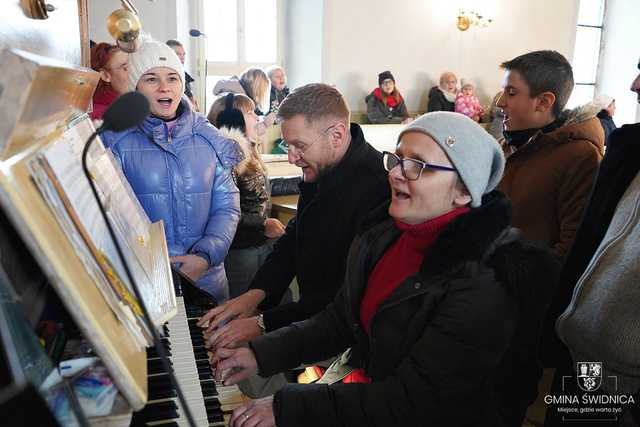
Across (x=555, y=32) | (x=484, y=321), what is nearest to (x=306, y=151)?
(x=484, y=321)

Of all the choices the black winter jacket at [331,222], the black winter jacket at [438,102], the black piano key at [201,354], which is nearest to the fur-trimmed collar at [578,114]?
the black winter jacket at [331,222]

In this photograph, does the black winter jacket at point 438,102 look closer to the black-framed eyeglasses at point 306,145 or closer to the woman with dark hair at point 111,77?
the woman with dark hair at point 111,77

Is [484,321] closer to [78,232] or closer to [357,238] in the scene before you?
[357,238]

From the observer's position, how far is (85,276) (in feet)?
2.41

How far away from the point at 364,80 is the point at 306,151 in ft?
28.0

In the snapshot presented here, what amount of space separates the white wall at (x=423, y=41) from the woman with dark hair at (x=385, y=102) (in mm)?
482

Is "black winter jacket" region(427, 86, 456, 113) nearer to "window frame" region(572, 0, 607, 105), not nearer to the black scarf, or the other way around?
"window frame" region(572, 0, 607, 105)

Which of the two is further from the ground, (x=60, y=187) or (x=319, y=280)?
(x=60, y=187)

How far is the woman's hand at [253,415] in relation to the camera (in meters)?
1.26

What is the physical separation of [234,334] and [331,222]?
0.55 m

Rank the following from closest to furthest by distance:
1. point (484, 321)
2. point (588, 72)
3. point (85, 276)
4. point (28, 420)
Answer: point (28, 420) < point (85, 276) < point (484, 321) < point (588, 72)

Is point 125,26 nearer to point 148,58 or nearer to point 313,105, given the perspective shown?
point 148,58

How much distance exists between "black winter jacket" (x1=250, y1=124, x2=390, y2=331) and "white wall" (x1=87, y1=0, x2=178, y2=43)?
659 centimetres

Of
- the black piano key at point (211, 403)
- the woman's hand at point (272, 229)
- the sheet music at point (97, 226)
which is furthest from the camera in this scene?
the woman's hand at point (272, 229)
